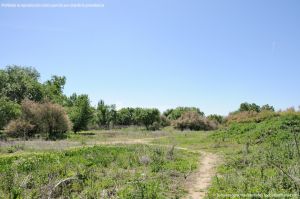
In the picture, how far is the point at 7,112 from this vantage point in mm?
41094

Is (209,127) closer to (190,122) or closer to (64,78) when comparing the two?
(190,122)

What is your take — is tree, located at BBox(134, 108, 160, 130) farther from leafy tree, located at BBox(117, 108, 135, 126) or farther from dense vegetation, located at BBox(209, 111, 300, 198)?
dense vegetation, located at BBox(209, 111, 300, 198)

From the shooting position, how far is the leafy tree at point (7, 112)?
4050 centimetres

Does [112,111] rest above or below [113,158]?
above

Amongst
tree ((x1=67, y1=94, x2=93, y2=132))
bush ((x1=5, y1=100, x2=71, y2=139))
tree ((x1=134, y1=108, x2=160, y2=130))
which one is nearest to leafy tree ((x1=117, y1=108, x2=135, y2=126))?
tree ((x1=134, y1=108, x2=160, y2=130))

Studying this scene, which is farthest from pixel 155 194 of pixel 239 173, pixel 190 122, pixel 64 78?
pixel 64 78

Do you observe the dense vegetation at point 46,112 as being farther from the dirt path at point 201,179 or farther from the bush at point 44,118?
the dirt path at point 201,179

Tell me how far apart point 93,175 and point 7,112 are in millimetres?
30735

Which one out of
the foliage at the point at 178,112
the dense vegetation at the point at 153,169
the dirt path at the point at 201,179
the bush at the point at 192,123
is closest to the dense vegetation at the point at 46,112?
the bush at the point at 192,123

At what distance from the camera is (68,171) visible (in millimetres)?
14977

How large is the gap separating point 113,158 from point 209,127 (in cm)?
5336

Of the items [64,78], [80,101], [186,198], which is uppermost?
[64,78]

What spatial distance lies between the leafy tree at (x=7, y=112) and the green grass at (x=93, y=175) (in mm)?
23477

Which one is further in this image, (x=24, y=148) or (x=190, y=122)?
(x=190, y=122)
